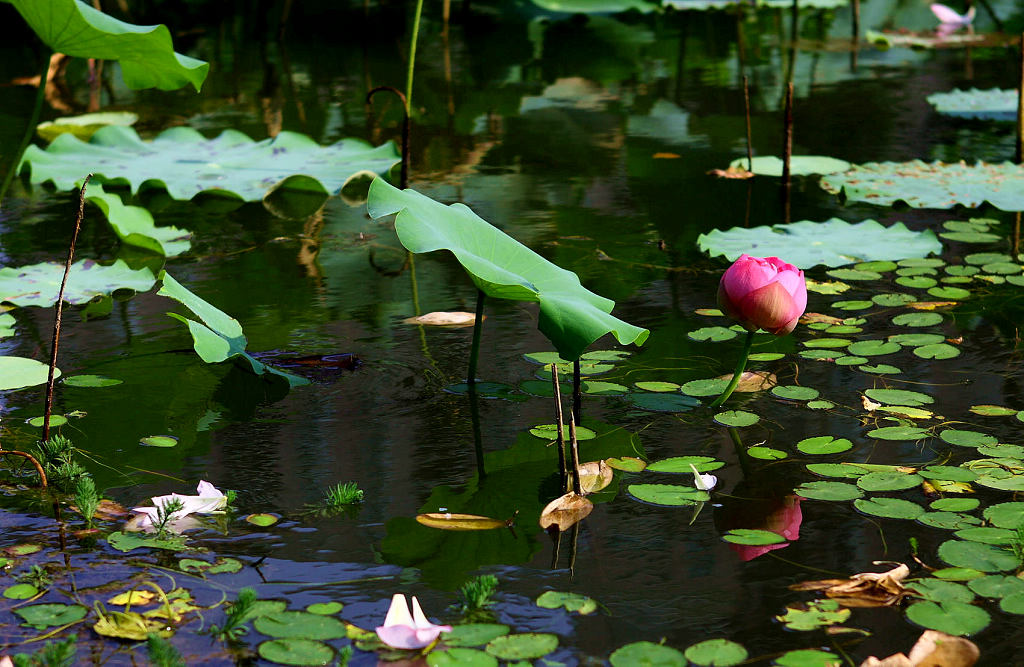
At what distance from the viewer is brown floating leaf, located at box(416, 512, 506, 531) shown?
1.42 meters

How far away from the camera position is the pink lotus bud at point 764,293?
1.64m

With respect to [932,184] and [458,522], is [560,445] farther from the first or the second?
[932,184]

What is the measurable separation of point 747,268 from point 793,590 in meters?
0.54

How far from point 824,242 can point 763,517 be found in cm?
130

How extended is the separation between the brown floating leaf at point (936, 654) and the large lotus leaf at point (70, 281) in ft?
5.54

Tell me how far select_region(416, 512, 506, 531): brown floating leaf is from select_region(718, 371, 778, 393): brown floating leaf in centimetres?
59

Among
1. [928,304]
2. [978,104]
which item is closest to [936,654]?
[928,304]

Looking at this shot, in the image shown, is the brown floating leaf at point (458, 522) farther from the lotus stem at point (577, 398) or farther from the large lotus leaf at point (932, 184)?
the large lotus leaf at point (932, 184)

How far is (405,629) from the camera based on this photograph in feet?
3.75

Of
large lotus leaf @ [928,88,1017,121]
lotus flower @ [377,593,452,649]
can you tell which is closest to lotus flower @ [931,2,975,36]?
large lotus leaf @ [928,88,1017,121]

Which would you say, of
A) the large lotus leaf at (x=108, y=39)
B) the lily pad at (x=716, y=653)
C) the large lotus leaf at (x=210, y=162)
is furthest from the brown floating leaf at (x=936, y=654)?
the large lotus leaf at (x=210, y=162)

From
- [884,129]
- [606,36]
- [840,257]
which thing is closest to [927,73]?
[884,129]

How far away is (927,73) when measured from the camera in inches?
200

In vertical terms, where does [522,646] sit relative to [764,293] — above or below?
below
